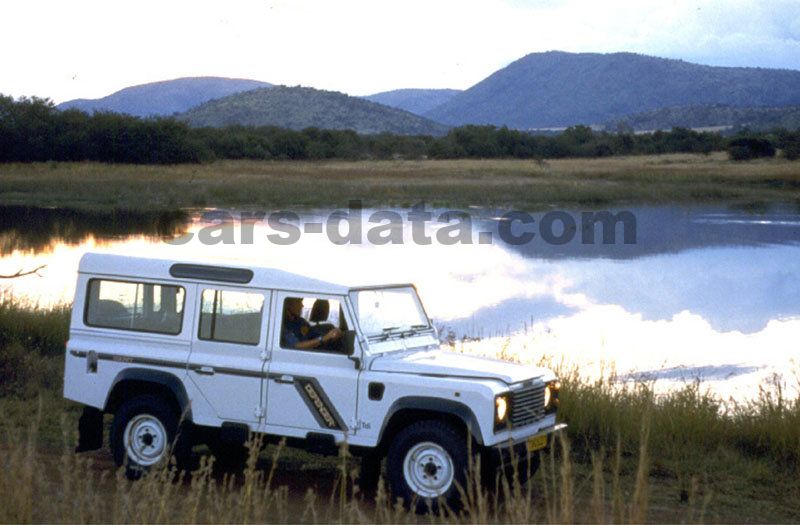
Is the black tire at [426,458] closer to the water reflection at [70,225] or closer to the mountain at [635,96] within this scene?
the water reflection at [70,225]

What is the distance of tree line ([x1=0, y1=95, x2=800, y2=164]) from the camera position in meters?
63.2

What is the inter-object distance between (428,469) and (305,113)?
120598 mm

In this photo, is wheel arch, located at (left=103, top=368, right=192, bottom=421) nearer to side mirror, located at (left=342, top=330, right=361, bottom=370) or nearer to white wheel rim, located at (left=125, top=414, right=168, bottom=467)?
white wheel rim, located at (left=125, top=414, right=168, bottom=467)

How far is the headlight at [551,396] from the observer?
9.22 metres

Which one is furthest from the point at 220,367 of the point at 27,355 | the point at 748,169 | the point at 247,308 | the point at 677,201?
the point at 748,169

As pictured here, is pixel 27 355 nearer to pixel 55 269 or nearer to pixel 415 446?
pixel 415 446

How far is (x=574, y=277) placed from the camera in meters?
30.2

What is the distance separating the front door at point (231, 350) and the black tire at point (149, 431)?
0.36 meters

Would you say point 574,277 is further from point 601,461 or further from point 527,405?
point 527,405

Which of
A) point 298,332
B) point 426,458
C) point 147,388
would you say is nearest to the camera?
point 426,458

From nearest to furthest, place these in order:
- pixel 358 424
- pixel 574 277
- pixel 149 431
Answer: pixel 358 424
pixel 149 431
pixel 574 277

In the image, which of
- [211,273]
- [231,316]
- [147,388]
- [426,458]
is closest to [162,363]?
[147,388]

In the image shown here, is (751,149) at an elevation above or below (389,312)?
above

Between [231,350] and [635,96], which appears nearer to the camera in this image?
[231,350]
